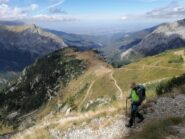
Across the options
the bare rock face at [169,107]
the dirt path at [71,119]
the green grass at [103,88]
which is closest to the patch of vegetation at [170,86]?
the bare rock face at [169,107]

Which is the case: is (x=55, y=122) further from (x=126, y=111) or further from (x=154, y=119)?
(x=154, y=119)

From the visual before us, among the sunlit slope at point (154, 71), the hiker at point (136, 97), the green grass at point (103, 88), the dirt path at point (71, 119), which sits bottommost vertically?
the green grass at point (103, 88)

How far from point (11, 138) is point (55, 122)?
215 inches

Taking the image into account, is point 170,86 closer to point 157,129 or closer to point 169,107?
point 169,107

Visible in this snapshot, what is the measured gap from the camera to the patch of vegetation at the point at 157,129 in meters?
21.6

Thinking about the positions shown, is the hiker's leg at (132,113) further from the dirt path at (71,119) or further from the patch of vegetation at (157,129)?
the dirt path at (71,119)

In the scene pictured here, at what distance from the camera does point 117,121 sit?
2977 cm

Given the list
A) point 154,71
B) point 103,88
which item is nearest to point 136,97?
point 103,88

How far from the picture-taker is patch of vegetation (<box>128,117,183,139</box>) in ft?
70.9

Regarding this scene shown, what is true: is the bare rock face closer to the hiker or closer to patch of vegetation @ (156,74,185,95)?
the hiker

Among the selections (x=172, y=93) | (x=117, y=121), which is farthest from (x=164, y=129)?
(x=172, y=93)

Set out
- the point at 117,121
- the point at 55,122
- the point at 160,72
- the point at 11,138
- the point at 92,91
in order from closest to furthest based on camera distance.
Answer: the point at 117,121
the point at 55,122
the point at 11,138
the point at 160,72
the point at 92,91

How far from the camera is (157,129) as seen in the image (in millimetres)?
22828

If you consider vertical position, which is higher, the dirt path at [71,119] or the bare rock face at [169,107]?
the bare rock face at [169,107]
